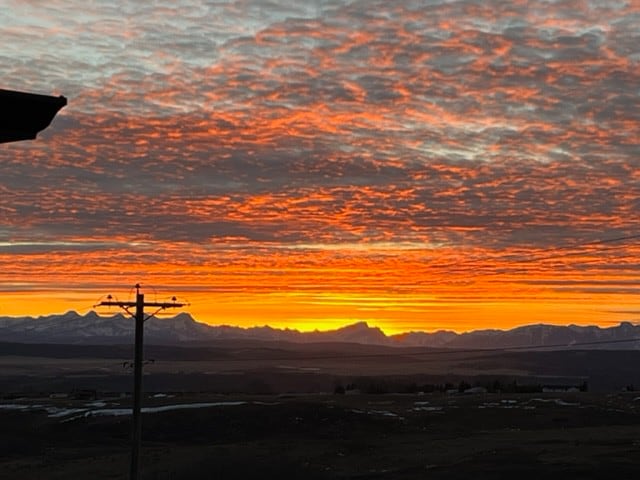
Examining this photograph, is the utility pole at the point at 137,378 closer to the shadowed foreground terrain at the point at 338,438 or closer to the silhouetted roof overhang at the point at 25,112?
the shadowed foreground terrain at the point at 338,438

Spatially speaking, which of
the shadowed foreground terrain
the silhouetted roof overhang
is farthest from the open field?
the silhouetted roof overhang

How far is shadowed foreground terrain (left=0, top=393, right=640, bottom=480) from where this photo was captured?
4412 centimetres

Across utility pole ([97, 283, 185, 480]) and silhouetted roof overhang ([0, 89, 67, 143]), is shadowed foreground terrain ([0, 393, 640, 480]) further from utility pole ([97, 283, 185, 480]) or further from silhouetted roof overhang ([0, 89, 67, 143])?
silhouetted roof overhang ([0, 89, 67, 143])

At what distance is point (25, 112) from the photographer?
3328mm

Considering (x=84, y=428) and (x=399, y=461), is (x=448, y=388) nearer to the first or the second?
(x=84, y=428)

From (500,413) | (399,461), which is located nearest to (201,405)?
(500,413)

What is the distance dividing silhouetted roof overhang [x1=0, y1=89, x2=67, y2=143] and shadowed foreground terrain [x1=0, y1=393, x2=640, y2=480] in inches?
1537

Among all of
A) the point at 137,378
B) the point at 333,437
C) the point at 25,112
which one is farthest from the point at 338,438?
the point at 25,112

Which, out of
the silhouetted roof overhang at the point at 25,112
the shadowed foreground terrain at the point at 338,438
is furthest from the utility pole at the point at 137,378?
the silhouetted roof overhang at the point at 25,112

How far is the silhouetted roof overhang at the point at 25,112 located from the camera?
3.25 metres

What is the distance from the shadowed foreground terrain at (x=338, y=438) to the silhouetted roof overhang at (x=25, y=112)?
128ft

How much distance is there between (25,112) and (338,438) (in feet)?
187

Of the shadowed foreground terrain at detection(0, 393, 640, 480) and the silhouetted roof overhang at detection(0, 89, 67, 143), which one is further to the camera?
the shadowed foreground terrain at detection(0, 393, 640, 480)

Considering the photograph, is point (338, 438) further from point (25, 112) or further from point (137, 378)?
point (25, 112)
